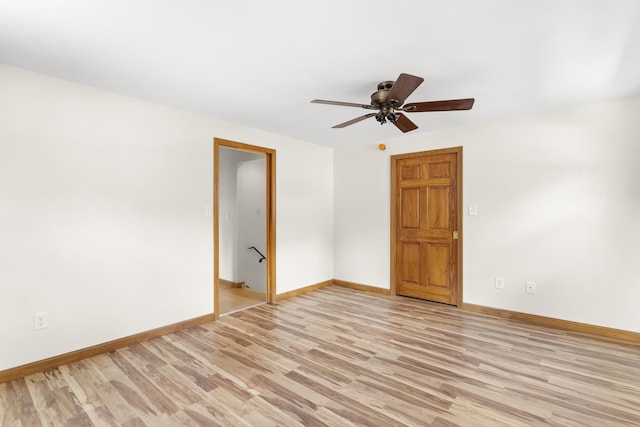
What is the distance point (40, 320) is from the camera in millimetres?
2371

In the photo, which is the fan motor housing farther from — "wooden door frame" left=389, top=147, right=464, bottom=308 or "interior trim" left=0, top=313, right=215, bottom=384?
"interior trim" left=0, top=313, right=215, bottom=384

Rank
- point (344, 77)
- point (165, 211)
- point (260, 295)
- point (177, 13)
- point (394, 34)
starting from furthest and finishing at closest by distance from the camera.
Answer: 1. point (260, 295)
2. point (165, 211)
3. point (344, 77)
4. point (394, 34)
5. point (177, 13)

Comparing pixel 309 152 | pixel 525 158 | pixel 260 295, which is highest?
pixel 309 152

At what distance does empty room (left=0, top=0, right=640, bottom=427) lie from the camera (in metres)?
1.86

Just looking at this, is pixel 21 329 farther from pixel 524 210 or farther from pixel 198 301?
pixel 524 210

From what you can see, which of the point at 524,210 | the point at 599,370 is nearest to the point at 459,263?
the point at 524,210

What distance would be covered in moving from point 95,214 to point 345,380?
8.34 ft

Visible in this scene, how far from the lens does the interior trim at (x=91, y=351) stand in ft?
7.42

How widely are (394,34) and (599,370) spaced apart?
2979mm

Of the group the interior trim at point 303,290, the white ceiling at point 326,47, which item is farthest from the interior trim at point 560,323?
the white ceiling at point 326,47

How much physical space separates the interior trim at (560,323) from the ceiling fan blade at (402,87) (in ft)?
9.34

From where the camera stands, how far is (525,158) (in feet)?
11.4

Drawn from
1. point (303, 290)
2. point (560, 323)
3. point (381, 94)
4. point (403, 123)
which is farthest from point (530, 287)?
point (303, 290)

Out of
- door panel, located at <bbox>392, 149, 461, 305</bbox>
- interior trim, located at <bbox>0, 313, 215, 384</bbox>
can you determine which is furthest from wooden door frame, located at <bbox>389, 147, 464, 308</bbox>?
interior trim, located at <bbox>0, 313, 215, 384</bbox>
